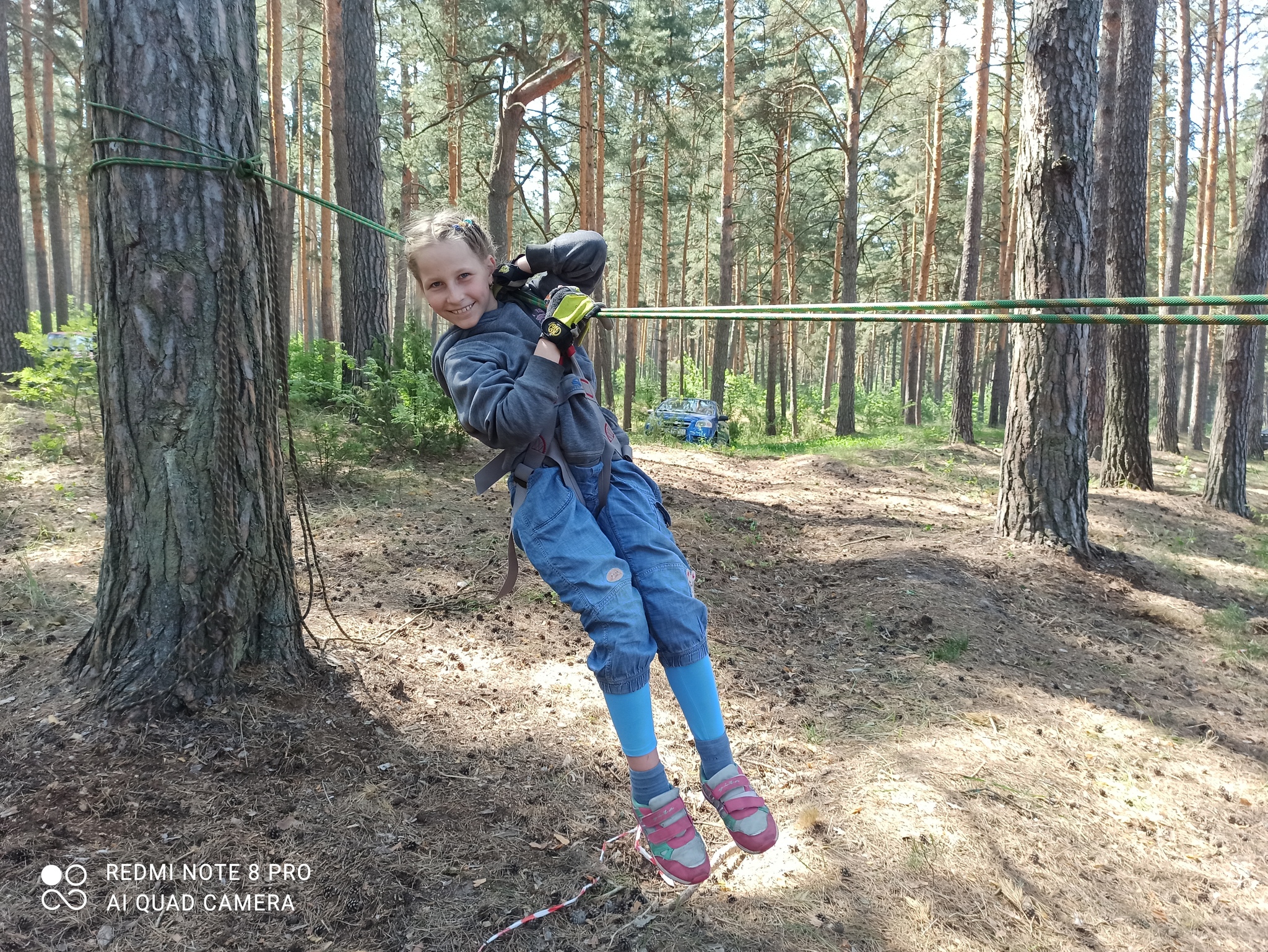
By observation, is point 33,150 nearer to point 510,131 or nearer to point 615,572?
point 510,131

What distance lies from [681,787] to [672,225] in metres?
30.2

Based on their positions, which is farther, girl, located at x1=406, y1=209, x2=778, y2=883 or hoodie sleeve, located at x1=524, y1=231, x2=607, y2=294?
hoodie sleeve, located at x1=524, y1=231, x2=607, y2=294

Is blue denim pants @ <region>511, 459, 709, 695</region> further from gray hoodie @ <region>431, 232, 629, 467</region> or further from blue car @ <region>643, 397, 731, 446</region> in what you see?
blue car @ <region>643, 397, 731, 446</region>

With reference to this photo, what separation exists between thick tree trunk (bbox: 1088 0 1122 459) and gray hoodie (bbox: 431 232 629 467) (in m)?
8.27

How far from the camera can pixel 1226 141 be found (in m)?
20.5

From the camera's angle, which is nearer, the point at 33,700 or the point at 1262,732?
the point at 33,700

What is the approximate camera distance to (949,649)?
4309 millimetres

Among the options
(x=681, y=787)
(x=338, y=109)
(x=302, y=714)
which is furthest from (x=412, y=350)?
(x=681, y=787)

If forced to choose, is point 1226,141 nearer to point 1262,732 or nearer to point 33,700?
point 1262,732

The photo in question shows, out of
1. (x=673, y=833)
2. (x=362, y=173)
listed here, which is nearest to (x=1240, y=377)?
(x=673, y=833)

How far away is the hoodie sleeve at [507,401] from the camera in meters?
2.01

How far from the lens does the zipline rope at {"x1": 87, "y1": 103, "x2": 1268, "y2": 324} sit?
71.3 inches

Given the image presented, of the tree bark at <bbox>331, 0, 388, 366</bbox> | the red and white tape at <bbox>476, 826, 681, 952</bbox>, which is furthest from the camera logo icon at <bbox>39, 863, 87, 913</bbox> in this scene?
the tree bark at <bbox>331, 0, 388, 366</bbox>

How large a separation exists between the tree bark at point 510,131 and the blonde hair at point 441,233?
893 cm
